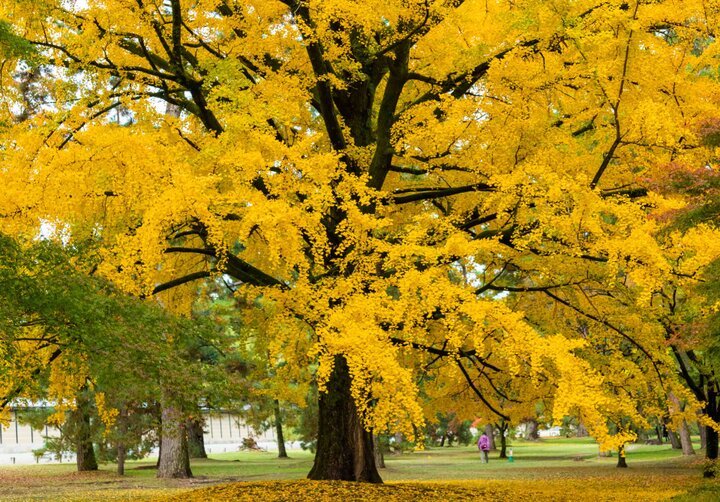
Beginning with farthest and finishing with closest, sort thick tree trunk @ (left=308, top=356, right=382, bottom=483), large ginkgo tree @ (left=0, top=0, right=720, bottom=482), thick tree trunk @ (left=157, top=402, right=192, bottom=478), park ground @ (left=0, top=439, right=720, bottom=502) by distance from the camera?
thick tree trunk @ (left=157, top=402, right=192, bottom=478) < thick tree trunk @ (left=308, top=356, right=382, bottom=483) < park ground @ (left=0, top=439, right=720, bottom=502) < large ginkgo tree @ (left=0, top=0, right=720, bottom=482)

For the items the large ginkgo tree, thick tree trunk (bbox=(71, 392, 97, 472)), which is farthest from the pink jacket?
thick tree trunk (bbox=(71, 392, 97, 472))

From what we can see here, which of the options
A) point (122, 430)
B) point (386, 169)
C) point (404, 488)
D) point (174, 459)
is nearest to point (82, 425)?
point (122, 430)

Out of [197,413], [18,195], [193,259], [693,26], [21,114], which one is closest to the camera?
[197,413]

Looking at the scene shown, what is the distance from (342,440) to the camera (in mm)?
11953

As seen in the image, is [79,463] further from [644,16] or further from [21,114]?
[644,16]

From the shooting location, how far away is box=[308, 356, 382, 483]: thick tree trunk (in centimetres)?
1190

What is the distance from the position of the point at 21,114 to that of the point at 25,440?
107 feet

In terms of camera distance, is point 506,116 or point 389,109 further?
point 389,109

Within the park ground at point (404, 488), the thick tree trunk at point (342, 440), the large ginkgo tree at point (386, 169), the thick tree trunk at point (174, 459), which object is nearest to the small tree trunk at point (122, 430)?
the park ground at point (404, 488)

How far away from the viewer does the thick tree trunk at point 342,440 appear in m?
11.9

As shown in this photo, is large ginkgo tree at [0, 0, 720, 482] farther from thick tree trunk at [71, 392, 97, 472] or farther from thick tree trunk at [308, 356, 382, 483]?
thick tree trunk at [71, 392, 97, 472]

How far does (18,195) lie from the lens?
912 cm

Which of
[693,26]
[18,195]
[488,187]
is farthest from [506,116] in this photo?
[18,195]

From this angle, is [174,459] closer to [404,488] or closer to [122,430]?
[122,430]
